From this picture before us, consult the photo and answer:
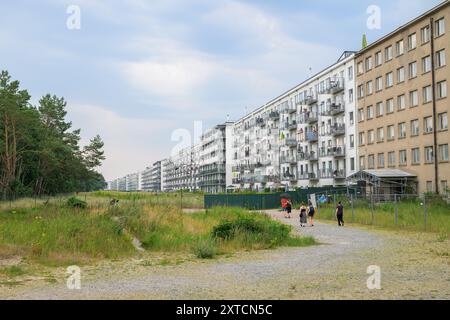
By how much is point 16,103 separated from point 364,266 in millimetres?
53366

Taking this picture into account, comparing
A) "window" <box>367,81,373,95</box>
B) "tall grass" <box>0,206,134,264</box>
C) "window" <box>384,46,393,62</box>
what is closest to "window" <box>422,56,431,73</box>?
"window" <box>384,46,393,62</box>

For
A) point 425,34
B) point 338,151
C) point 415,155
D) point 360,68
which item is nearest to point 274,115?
point 338,151

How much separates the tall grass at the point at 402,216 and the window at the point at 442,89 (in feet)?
33.3

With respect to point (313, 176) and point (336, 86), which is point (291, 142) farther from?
point (336, 86)

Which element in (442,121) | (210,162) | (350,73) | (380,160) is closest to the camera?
(442,121)

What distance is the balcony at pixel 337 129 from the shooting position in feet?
206

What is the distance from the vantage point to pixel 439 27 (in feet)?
146

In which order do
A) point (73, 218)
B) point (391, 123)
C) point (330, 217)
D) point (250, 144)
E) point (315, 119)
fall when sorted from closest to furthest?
point (73, 218) < point (330, 217) < point (391, 123) < point (315, 119) < point (250, 144)

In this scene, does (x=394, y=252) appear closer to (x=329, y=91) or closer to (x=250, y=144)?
(x=329, y=91)

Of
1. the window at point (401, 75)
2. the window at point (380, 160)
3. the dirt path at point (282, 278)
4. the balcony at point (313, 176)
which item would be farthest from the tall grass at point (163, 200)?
the window at point (401, 75)

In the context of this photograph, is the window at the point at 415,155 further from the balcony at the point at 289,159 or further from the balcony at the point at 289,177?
the balcony at the point at 289,159

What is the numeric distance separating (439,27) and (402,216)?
2356 centimetres
